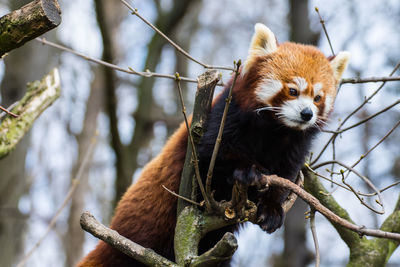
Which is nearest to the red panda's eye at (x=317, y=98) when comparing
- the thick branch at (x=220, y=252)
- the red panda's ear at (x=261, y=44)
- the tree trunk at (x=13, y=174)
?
the red panda's ear at (x=261, y=44)

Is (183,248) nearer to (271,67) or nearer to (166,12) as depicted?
(271,67)

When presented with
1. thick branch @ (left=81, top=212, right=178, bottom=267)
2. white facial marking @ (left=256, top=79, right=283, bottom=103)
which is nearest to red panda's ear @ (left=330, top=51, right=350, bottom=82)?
white facial marking @ (left=256, top=79, right=283, bottom=103)

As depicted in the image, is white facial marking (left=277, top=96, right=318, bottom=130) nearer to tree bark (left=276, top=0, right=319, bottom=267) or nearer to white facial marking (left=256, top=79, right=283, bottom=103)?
white facial marking (left=256, top=79, right=283, bottom=103)

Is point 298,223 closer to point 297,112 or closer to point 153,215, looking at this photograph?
point 153,215

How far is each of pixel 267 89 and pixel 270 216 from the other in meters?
0.91

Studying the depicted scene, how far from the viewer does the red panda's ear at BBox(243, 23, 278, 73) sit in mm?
3559

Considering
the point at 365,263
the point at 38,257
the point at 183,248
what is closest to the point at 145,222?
the point at 183,248

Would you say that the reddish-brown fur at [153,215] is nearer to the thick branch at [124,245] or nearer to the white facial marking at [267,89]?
the white facial marking at [267,89]

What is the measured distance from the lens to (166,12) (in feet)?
24.6

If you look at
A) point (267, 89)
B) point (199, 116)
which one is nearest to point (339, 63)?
point (267, 89)

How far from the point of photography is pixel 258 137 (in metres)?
3.42

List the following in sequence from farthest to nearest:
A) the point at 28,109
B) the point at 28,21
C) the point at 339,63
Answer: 1. the point at 28,109
2. the point at 339,63
3. the point at 28,21

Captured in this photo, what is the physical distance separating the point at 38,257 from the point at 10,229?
690 centimetres

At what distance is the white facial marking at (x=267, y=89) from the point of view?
3294 mm
